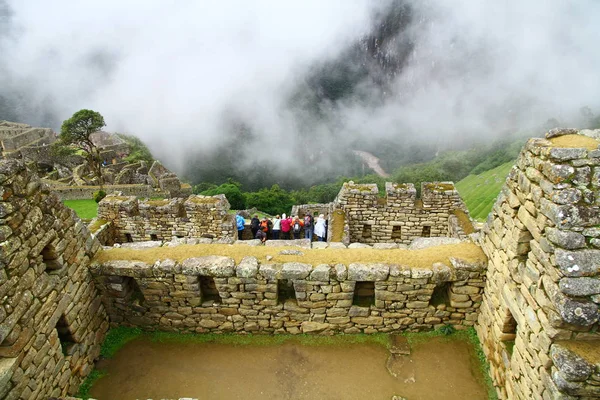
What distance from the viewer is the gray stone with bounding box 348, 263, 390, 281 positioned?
6.77m

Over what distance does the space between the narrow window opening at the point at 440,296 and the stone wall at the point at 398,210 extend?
177 inches

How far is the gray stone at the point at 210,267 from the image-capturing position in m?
6.93

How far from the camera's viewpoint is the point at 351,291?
7008mm

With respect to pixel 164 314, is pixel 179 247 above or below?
above

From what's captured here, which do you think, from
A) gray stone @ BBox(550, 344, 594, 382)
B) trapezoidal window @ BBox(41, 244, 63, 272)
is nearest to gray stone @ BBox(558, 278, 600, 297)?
gray stone @ BBox(550, 344, 594, 382)

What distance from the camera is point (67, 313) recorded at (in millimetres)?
6453

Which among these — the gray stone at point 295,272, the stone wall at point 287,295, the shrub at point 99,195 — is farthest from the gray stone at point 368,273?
the shrub at point 99,195

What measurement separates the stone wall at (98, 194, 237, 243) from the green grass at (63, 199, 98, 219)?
1866 centimetres

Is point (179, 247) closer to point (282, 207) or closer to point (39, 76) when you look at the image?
point (282, 207)

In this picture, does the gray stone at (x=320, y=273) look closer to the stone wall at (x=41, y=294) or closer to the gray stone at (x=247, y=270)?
the gray stone at (x=247, y=270)

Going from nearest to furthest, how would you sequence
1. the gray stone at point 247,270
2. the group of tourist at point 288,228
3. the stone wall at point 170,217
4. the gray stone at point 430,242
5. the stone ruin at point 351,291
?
the stone ruin at point 351,291, the gray stone at point 247,270, the gray stone at point 430,242, the stone wall at point 170,217, the group of tourist at point 288,228

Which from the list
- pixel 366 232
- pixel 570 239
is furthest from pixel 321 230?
pixel 570 239

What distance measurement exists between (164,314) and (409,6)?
499 ft

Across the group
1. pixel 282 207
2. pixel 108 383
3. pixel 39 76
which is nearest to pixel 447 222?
pixel 108 383
